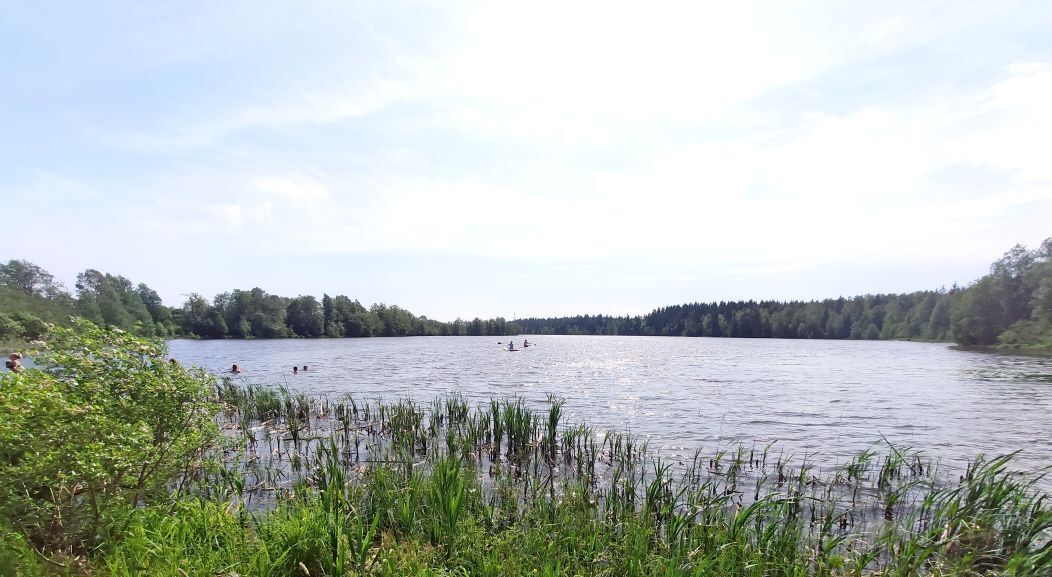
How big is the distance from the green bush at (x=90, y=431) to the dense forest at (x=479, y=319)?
2.39ft

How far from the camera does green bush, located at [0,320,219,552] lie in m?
5.05

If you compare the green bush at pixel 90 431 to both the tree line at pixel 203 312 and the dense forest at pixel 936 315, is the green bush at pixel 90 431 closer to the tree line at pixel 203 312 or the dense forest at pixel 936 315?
the tree line at pixel 203 312

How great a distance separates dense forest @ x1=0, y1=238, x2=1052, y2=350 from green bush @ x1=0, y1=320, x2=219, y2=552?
2.39 ft

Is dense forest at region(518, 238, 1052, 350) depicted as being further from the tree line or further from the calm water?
the tree line

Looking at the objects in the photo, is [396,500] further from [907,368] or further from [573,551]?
[907,368]

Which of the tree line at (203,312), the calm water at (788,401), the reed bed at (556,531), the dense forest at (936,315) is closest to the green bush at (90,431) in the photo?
the reed bed at (556,531)

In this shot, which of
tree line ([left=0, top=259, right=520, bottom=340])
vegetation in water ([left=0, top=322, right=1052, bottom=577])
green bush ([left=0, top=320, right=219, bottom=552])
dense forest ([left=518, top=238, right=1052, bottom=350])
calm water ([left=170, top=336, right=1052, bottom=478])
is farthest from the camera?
tree line ([left=0, top=259, right=520, bottom=340])

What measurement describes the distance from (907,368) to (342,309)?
5558 inches

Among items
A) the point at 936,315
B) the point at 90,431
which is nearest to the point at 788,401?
the point at 90,431

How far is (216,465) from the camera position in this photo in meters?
7.28

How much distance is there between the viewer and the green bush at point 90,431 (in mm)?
5051

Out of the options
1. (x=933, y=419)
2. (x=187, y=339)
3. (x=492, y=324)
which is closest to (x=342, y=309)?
(x=187, y=339)

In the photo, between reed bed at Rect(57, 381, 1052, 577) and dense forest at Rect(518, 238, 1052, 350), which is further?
dense forest at Rect(518, 238, 1052, 350)

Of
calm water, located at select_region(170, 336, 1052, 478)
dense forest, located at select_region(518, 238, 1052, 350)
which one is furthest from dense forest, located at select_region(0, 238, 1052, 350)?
calm water, located at select_region(170, 336, 1052, 478)
